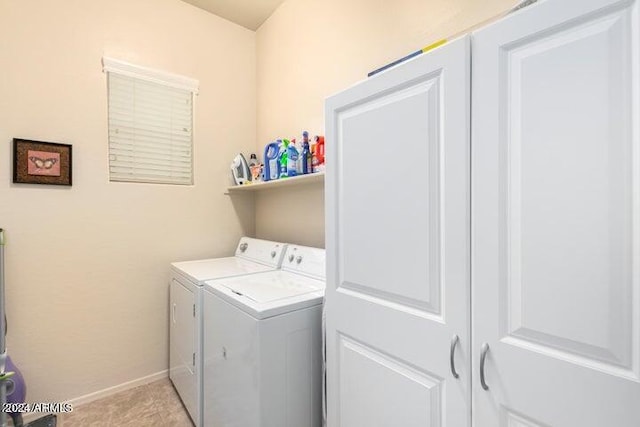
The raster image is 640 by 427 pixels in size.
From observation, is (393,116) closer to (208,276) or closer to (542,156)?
(542,156)

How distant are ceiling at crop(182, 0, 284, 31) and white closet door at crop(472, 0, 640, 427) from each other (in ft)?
7.66

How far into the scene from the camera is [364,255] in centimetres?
107

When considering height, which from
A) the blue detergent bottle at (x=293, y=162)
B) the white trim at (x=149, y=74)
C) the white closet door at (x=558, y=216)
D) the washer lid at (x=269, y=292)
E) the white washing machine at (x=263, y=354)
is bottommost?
the white washing machine at (x=263, y=354)

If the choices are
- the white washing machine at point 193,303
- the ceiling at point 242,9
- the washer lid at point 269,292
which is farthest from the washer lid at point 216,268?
the ceiling at point 242,9

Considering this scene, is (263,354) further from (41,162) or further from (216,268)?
(41,162)

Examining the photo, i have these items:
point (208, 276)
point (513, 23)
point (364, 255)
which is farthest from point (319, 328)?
point (513, 23)

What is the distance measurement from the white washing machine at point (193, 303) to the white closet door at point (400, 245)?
2.99 feet

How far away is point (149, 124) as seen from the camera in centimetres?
231

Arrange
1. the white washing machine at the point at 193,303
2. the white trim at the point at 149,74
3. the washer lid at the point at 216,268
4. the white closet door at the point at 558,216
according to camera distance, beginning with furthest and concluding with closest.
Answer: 1. the white trim at the point at 149,74
2. the washer lid at the point at 216,268
3. the white washing machine at the point at 193,303
4. the white closet door at the point at 558,216

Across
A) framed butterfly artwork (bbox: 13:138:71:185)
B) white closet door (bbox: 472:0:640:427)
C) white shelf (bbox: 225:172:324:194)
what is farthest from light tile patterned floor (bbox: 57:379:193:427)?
white closet door (bbox: 472:0:640:427)

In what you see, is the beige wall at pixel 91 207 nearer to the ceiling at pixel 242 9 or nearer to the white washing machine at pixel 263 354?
the ceiling at pixel 242 9

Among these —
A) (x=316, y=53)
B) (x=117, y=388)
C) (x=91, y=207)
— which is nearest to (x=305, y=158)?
(x=316, y=53)

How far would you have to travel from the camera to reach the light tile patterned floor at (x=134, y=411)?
1865 mm

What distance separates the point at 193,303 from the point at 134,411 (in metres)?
0.93
